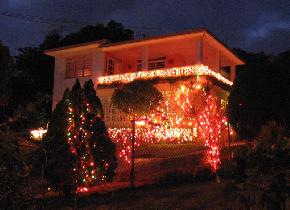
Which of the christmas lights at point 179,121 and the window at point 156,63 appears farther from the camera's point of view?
the window at point 156,63

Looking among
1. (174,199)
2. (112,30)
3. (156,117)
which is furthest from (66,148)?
(112,30)

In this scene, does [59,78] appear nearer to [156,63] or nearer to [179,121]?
[156,63]

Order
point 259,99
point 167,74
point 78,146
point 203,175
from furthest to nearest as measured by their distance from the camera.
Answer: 1. point 167,74
2. point 259,99
3. point 203,175
4. point 78,146

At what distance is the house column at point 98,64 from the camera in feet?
83.6

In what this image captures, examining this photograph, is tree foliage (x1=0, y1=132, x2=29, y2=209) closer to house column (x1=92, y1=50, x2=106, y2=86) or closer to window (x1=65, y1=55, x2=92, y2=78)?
house column (x1=92, y1=50, x2=106, y2=86)

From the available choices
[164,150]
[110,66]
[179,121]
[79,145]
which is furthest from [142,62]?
[79,145]

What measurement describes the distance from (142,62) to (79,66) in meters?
4.99

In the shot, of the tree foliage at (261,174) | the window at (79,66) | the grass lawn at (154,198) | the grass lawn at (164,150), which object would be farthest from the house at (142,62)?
the tree foliage at (261,174)

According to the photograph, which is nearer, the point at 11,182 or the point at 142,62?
the point at 11,182

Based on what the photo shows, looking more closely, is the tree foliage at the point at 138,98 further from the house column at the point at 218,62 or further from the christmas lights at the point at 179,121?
the house column at the point at 218,62

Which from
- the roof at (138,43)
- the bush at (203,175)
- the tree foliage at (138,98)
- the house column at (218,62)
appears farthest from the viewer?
the house column at (218,62)

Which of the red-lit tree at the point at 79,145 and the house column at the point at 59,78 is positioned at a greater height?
the house column at the point at 59,78

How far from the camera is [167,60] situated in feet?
89.2

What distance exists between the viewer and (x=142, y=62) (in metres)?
24.0
